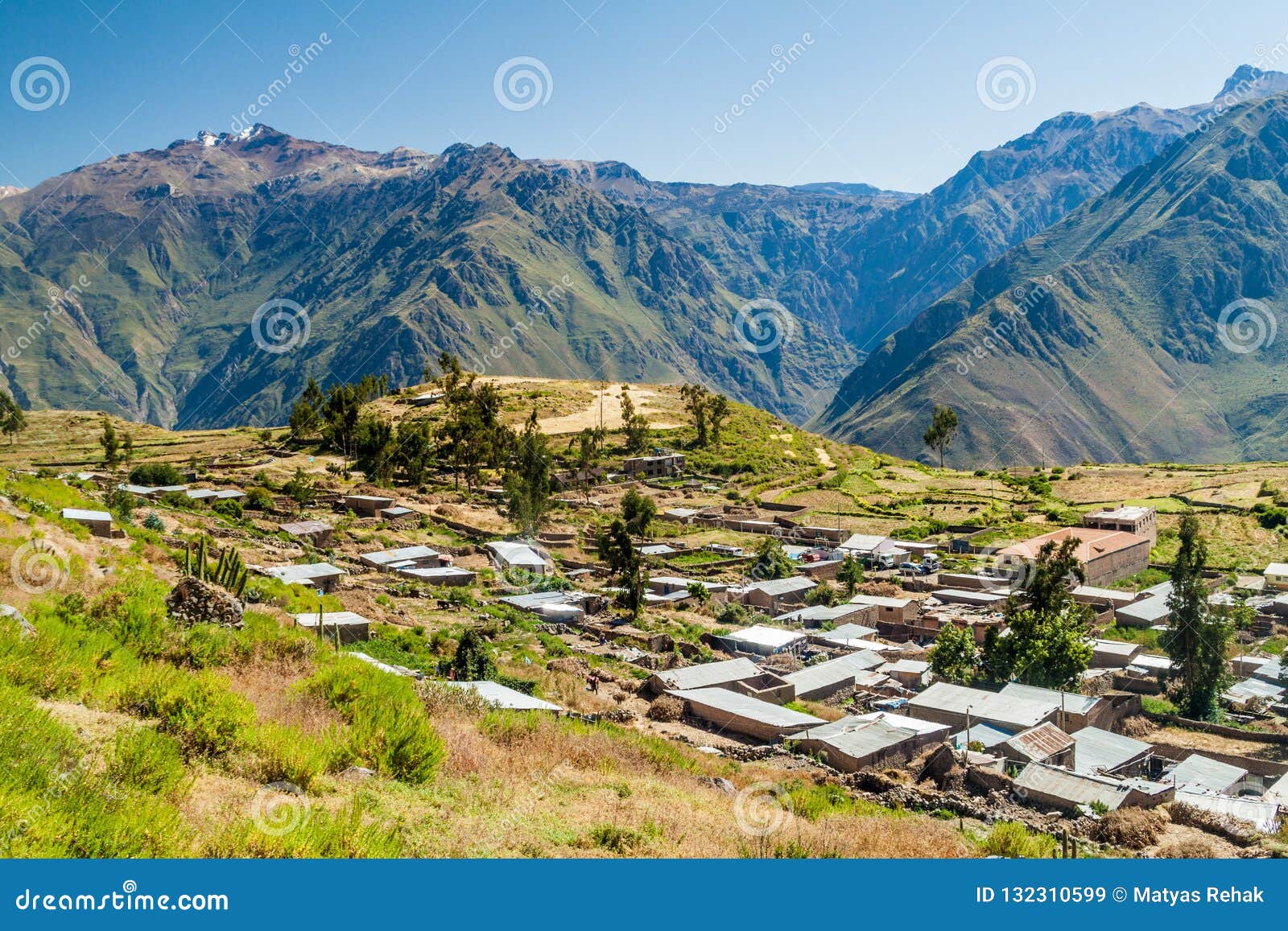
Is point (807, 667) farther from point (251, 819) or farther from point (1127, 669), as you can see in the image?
point (251, 819)

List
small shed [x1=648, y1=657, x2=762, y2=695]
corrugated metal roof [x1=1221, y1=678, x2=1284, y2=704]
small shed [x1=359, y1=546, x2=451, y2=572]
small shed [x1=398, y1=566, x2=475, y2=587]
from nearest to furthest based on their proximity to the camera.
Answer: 1. small shed [x1=648, y1=657, x2=762, y2=695]
2. corrugated metal roof [x1=1221, y1=678, x2=1284, y2=704]
3. small shed [x1=398, y1=566, x2=475, y2=587]
4. small shed [x1=359, y1=546, x2=451, y2=572]

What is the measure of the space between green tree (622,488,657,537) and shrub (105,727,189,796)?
47.7m

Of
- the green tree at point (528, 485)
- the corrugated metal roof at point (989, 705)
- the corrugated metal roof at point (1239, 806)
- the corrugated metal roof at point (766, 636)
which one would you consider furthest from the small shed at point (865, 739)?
the green tree at point (528, 485)

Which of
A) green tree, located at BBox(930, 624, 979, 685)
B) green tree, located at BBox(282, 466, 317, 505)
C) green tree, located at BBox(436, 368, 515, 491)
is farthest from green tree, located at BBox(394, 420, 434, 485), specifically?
green tree, located at BBox(930, 624, 979, 685)

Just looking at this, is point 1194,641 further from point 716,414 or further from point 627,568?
point 716,414

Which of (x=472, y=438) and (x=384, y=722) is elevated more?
(x=472, y=438)

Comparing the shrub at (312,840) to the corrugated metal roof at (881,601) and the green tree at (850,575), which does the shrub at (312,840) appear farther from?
the green tree at (850,575)

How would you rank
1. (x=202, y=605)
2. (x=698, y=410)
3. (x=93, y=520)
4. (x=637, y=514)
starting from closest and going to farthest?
(x=202, y=605) < (x=93, y=520) < (x=637, y=514) < (x=698, y=410)

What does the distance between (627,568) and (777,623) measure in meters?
7.64

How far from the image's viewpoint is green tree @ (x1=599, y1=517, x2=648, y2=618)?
3734cm

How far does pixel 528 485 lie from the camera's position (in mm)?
55812

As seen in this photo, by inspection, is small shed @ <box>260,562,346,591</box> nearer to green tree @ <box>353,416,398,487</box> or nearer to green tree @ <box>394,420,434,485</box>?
green tree @ <box>353,416,398,487</box>

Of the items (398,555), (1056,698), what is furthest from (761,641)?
(398,555)

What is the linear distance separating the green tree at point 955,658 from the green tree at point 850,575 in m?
15.3
